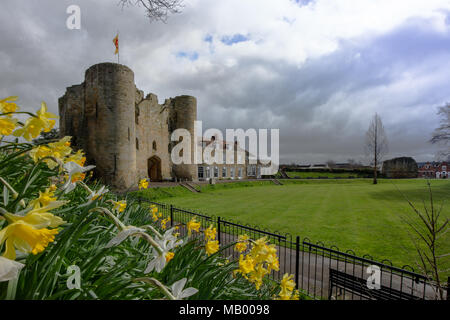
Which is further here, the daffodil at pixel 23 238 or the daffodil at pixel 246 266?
the daffodil at pixel 246 266

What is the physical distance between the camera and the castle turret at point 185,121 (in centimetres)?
3091

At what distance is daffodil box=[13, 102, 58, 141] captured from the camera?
3.99ft

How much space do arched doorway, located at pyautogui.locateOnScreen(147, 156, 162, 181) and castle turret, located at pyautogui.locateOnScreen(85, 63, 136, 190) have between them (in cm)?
881

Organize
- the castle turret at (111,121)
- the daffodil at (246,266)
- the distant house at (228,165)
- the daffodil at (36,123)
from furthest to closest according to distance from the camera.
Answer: the distant house at (228,165) → the castle turret at (111,121) → the daffodil at (246,266) → the daffodil at (36,123)


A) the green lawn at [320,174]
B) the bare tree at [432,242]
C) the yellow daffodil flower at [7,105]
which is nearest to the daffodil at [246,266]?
the bare tree at [432,242]

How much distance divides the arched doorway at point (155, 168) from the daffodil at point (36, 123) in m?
29.2

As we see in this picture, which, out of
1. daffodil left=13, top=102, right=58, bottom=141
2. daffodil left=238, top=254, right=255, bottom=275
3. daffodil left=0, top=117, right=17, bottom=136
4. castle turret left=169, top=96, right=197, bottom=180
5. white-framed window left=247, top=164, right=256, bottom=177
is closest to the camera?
daffodil left=0, top=117, right=17, bottom=136

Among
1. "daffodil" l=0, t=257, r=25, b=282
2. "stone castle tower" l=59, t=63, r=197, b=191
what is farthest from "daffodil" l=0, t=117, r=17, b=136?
"stone castle tower" l=59, t=63, r=197, b=191

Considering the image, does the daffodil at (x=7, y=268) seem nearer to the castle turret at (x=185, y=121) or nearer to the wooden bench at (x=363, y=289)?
the wooden bench at (x=363, y=289)

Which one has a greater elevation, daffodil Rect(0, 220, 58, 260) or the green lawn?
daffodil Rect(0, 220, 58, 260)

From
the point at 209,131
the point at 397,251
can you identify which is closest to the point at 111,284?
the point at 397,251

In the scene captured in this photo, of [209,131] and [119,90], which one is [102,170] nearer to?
[119,90]

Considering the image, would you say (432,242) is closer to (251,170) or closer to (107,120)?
(107,120)

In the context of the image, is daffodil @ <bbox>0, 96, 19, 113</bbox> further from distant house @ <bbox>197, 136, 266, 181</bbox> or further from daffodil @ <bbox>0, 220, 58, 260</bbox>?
distant house @ <bbox>197, 136, 266, 181</bbox>
